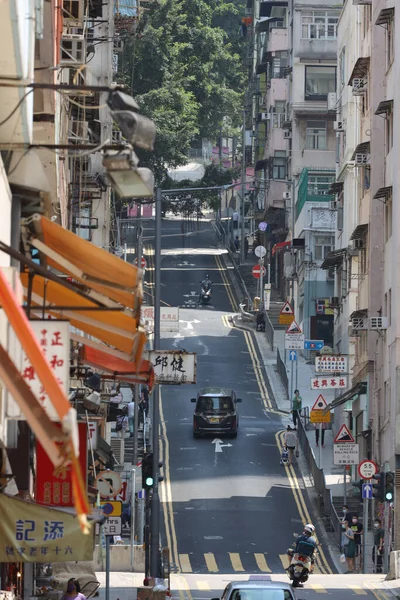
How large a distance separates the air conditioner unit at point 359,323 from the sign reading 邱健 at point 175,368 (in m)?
17.9

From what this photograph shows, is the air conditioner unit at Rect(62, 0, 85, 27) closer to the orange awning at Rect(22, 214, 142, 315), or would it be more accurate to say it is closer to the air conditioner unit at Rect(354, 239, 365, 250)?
the orange awning at Rect(22, 214, 142, 315)

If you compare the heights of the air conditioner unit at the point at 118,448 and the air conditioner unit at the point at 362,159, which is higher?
the air conditioner unit at the point at 362,159

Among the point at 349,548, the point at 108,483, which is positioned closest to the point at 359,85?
the point at 349,548

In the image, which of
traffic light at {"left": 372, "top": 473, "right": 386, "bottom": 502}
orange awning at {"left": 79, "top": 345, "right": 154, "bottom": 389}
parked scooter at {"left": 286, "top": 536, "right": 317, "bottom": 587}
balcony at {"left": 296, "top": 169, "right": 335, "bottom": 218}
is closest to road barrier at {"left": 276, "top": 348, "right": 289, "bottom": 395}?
balcony at {"left": 296, "top": 169, "right": 335, "bottom": 218}

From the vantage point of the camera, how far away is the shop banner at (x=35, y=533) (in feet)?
57.8

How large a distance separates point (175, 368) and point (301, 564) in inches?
211

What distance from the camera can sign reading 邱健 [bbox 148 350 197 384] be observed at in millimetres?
32469

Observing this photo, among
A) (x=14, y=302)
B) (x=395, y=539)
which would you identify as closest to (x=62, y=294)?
(x=14, y=302)

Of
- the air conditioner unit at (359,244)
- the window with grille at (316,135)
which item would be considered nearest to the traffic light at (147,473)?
the air conditioner unit at (359,244)

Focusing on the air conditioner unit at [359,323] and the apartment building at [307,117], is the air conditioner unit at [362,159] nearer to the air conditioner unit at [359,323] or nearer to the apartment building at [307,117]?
the air conditioner unit at [359,323]

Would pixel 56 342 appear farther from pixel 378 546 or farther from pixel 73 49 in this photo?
pixel 378 546

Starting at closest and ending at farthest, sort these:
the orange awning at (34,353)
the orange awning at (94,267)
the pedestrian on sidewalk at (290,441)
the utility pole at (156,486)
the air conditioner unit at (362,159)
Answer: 1. the orange awning at (34,353)
2. the orange awning at (94,267)
3. the utility pole at (156,486)
4. the pedestrian on sidewalk at (290,441)
5. the air conditioner unit at (362,159)

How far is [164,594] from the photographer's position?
30.8 meters

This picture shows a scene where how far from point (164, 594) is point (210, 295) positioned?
2425 inches
